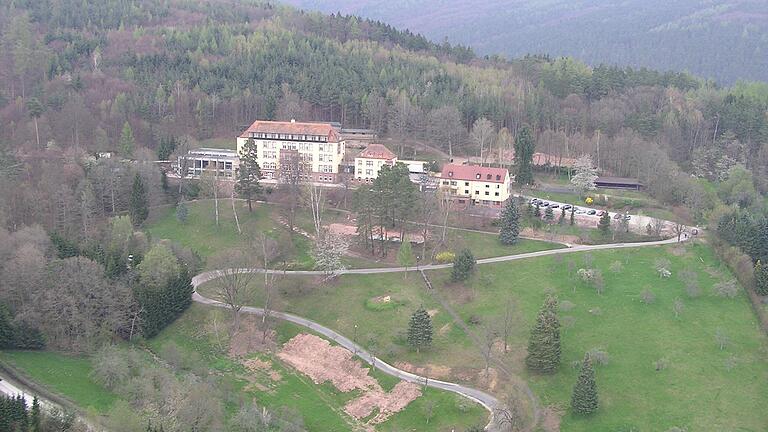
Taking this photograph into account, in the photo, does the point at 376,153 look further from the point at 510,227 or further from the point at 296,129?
the point at 510,227

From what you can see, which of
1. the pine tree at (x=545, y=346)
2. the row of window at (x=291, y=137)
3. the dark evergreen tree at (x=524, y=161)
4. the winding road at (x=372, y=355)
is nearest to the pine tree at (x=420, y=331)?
the winding road at (x=372, y=355)

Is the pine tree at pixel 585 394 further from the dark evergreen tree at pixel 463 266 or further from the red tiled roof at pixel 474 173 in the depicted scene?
the red tiled roof at pixel 474 173

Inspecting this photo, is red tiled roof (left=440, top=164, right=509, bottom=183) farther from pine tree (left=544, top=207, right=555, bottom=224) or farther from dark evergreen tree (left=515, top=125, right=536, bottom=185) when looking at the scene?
pine tree (left=544, top=207, right=555, bottom=224)

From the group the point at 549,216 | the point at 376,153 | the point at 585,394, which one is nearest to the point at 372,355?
the point at 585,394

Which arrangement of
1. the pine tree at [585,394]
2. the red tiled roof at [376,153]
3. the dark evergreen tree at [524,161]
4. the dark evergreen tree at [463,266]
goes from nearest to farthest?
1. the pine tree at [585,394]
2. the dark evergreen tree at [463,266]
3. the dark evergreen tree at [524,161]
4. the red tiled roof at [376,153]

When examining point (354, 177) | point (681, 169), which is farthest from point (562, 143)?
point (354, 177)

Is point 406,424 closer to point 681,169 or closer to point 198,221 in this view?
point 198,221
